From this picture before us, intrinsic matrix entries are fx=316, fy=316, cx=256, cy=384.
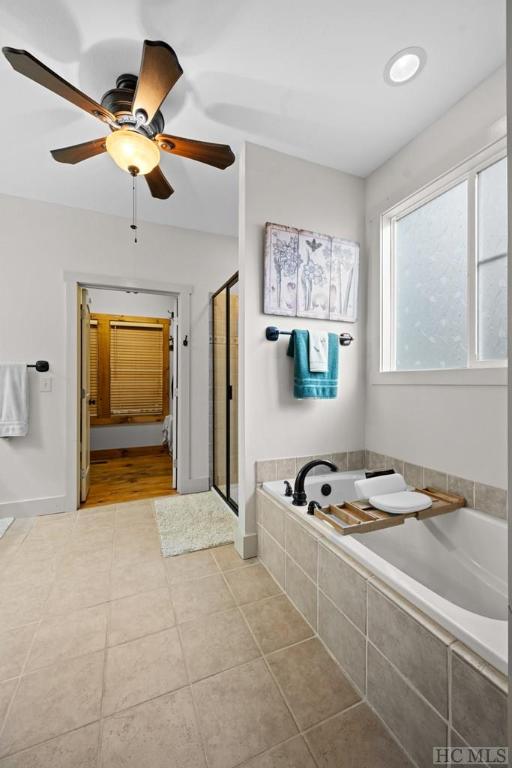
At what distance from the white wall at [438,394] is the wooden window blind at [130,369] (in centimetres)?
351

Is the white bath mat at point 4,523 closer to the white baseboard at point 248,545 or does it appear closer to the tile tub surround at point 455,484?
the white baseboard at point 248,545

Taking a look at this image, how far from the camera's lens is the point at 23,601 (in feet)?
5.21

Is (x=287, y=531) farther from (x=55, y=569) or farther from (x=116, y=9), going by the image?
(x=116, y=9)

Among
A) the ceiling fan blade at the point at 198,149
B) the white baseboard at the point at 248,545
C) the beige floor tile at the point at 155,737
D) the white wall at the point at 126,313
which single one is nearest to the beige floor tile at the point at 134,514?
the white baseboard at the point at 248,545

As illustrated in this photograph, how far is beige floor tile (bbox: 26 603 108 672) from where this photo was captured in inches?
50.1

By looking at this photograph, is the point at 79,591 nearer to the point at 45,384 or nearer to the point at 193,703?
the point at 193,703

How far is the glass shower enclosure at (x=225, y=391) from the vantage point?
2.57 m

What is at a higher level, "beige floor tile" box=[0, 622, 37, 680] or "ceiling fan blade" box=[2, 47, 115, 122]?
"ceiling fan blade" box=[2, 47, 115, 122]

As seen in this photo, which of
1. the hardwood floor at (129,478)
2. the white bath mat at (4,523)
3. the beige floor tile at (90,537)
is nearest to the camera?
the beige floor tile at (90,537)

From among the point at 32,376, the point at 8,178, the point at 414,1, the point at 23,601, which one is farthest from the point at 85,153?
the point at 23,601

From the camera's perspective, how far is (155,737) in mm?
978

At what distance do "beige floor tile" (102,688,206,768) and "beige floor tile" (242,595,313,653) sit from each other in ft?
1.22

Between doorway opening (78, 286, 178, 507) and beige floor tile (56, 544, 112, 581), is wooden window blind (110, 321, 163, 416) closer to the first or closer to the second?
doorway opening (78, 286, 178, 507)

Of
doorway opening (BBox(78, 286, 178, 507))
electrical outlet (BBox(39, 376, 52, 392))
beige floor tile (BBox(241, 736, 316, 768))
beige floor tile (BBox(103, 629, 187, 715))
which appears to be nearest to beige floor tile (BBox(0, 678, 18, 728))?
beige floor tile (BBox(103, 629, 187, 715))
